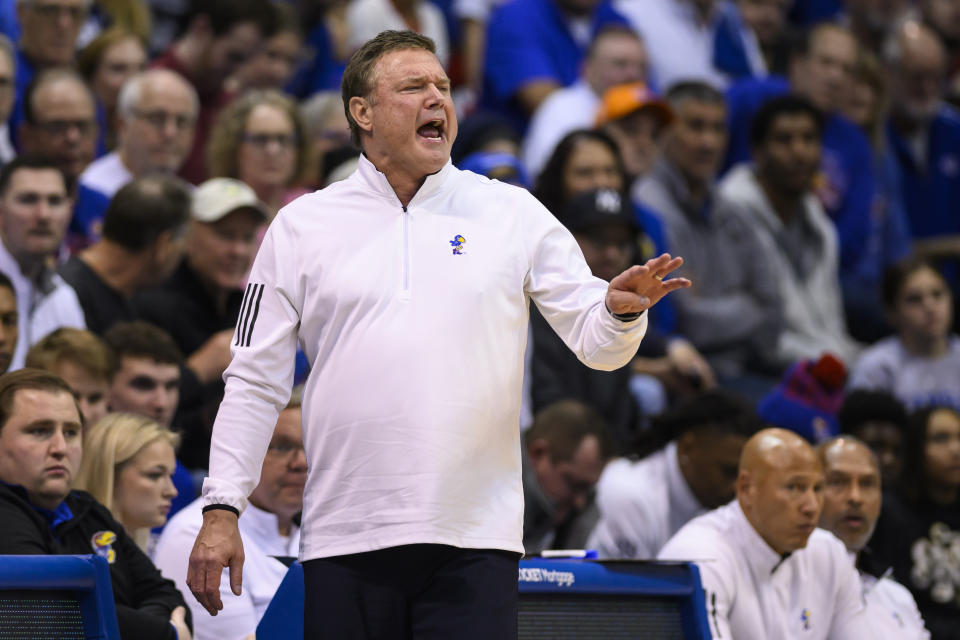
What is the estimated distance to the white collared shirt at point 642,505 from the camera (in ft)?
19.7

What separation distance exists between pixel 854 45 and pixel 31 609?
7687 millimetres

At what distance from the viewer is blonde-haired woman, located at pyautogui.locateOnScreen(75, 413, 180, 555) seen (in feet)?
16.1

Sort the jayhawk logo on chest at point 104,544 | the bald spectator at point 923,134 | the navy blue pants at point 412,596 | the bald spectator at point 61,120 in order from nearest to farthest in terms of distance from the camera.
Result: the navy blue pants at point 412,596 < the jayhawk logo on chest at point 104,544 < the bald spectator at point 61,120 < the bald spectator at point 923,134

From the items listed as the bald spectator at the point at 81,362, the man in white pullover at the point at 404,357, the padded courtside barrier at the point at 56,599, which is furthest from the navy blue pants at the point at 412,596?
the bald spectator at the point at 81,362

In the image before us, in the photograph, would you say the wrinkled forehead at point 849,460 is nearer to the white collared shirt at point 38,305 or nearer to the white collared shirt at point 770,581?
the white collared shirt at point 770,581

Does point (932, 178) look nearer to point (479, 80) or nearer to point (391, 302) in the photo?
point (479, 80)

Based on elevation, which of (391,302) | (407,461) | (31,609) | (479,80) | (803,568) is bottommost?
(803,568)

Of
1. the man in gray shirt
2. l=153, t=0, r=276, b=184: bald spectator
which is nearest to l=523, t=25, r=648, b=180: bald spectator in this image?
the man in gray shirt

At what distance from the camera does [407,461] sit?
122 inches

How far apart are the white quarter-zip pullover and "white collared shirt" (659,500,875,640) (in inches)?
71.5

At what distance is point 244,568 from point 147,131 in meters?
3.09

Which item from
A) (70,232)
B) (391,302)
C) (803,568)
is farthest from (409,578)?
(70,232)

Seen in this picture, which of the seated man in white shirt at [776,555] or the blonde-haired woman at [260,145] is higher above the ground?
the blonde-haired woman at [260,145]

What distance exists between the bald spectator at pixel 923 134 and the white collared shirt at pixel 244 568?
6.58 m
